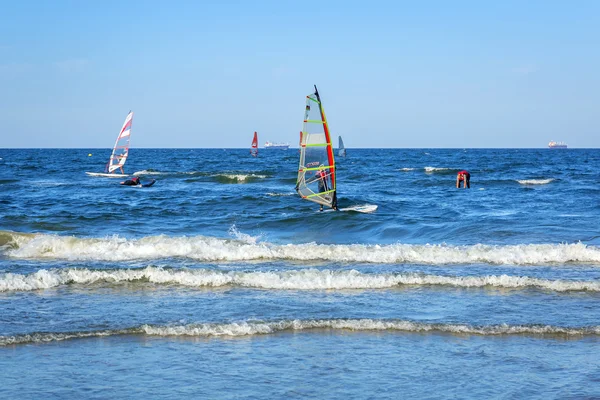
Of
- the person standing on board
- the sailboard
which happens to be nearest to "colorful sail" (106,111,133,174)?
the sailboard

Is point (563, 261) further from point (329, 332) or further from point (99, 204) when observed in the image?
point (99, 204)

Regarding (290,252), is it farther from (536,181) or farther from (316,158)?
(536,181)

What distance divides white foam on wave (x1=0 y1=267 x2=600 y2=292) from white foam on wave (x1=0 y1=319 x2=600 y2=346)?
8.45ft

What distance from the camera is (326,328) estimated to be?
8.68m

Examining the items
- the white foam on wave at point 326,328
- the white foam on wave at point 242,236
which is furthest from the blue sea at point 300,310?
the white foam on wave at point 242,236

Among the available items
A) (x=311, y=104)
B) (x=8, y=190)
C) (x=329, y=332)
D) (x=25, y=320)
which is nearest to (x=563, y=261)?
(x=329, y=332)

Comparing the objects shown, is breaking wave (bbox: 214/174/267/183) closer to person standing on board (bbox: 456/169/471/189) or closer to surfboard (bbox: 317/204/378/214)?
person standing on board (bbox: 456/169/471/189)

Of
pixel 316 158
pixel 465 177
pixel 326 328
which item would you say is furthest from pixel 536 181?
pixel 326 328

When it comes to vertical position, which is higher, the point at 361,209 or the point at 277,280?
the point at 361,209

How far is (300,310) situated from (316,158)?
40.3ft

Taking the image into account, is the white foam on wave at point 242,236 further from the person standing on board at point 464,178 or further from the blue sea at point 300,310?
the person standing on board at point 464,178

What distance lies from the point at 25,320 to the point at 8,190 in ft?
92.1

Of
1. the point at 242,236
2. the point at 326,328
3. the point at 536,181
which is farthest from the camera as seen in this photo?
the point at 536,181

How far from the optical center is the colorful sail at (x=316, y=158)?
2045 centimetres
